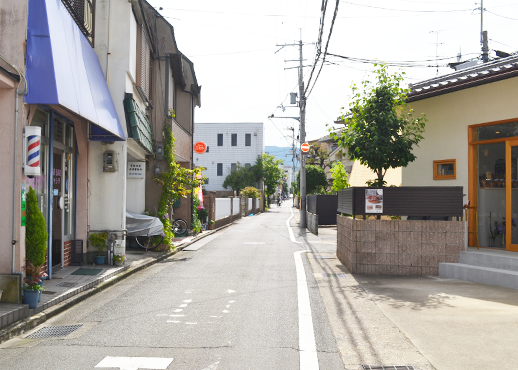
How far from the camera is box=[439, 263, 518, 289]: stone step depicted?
29.6 ft

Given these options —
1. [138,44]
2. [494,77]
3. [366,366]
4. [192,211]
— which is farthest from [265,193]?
[366,366]

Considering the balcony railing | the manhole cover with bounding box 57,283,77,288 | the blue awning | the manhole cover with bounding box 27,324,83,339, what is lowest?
the manhole cover with bounding box 27,324,83,339

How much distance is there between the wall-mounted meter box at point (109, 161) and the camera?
37.5 ft

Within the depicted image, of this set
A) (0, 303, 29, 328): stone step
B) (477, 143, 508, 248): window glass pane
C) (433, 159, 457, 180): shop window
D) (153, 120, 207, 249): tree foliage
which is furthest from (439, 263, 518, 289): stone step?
(153, 120, 207, 249): tree foliage

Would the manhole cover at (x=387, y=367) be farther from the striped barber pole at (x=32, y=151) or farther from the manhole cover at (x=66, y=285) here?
the manhole cover at (x=66, y=285)

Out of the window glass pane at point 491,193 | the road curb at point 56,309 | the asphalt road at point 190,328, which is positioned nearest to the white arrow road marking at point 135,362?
the asphalt road at point 190,328

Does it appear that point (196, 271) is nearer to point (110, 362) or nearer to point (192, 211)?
point (110, 362)

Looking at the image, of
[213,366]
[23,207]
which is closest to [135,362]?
[213,366]

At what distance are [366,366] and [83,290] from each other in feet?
18.5

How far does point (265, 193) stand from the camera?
218 feet

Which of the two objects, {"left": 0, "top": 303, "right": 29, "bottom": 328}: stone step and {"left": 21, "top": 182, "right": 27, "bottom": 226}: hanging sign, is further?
{"left": 21, "top": 182, "right": 27, "bottom": 226}: hanging sign

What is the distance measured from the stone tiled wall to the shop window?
2.34m

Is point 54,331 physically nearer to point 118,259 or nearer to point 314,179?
point 118,259

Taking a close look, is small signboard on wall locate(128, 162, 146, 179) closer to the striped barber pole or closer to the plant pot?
the striped barber pole
